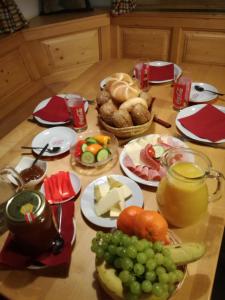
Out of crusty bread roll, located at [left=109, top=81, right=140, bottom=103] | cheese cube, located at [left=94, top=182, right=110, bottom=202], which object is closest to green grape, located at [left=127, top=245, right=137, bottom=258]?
cheese cube, located at [left=94, top=182, right=110, bottom=202]

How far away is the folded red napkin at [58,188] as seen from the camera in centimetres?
88

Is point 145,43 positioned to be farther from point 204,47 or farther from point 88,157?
point 88,157

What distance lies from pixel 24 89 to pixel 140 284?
2.10 metres

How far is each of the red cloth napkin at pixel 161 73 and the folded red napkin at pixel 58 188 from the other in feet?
2.99

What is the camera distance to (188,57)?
249cm

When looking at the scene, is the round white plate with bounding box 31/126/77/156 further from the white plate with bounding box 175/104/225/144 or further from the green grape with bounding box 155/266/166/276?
the green grape with bounding box 155/266/166/276

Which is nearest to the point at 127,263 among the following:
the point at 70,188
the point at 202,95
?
the point at 70,188

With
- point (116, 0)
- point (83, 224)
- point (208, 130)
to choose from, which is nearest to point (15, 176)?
point (83, 224)

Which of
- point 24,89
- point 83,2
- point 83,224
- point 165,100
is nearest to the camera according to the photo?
point 83,224

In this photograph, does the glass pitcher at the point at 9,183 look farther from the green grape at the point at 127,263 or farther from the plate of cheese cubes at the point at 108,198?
the green grape at the point at 127,263

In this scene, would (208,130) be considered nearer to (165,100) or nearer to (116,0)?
(165,100)

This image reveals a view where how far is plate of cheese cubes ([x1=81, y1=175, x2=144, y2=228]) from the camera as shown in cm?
80

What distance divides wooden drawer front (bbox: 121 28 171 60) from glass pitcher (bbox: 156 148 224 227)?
2036 mm

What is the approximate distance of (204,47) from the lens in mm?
2391
